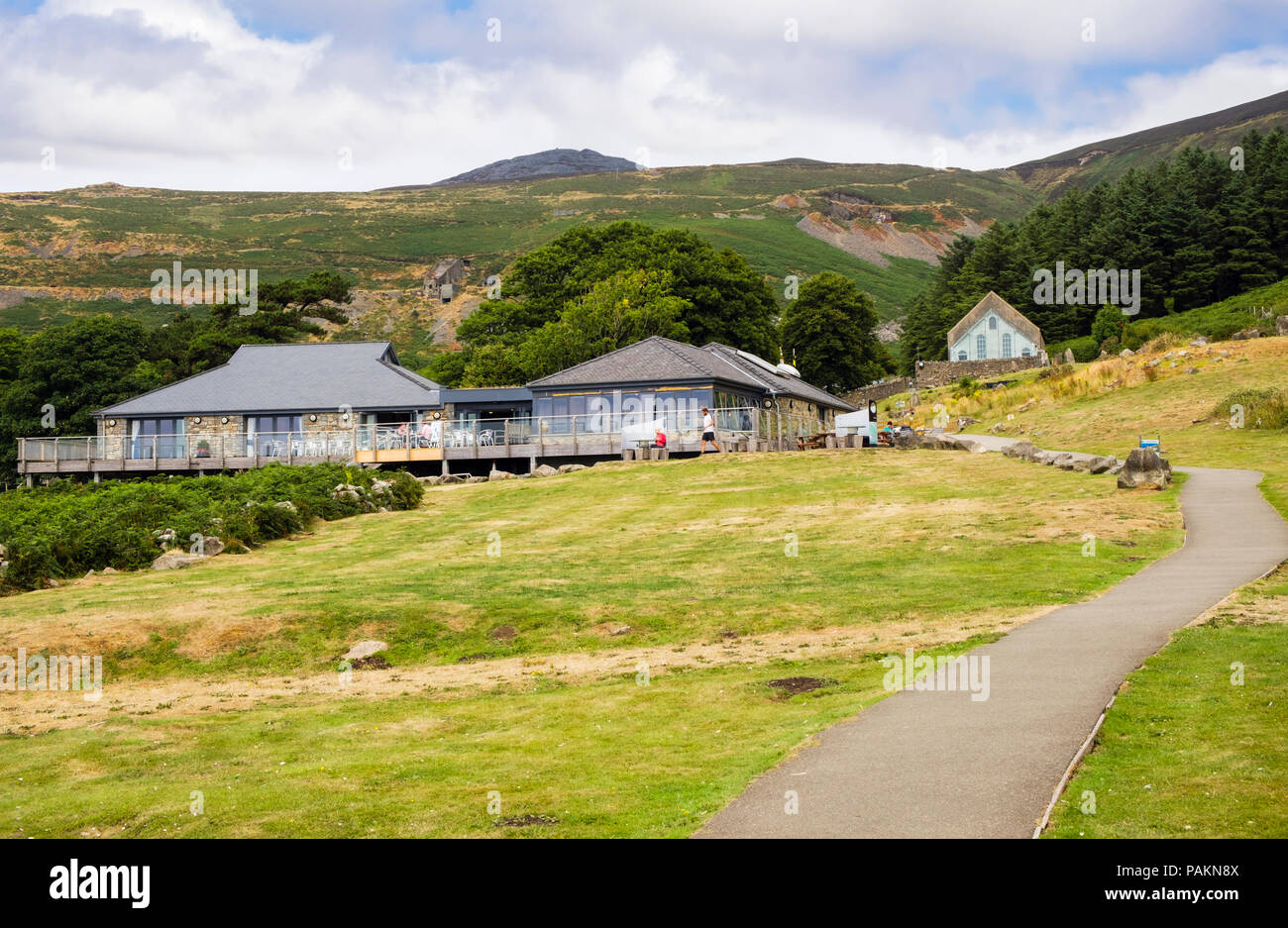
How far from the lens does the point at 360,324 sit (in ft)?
573

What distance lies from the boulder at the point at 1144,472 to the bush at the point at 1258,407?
44.5 feet

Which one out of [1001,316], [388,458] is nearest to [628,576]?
[388,458]

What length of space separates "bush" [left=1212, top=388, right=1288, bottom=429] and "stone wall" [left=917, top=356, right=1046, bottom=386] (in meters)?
42.6

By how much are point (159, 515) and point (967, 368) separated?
7145 cm

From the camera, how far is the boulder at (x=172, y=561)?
3128 centimetres

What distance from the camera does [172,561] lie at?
103 feet

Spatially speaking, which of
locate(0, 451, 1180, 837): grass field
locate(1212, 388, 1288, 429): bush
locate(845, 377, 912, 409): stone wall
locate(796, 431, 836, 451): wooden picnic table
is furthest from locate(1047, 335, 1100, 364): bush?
locate(0, 451, 1180, 837): grass field

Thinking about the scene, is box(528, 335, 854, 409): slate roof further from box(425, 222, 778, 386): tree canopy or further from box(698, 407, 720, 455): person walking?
box(425, 222, 778, 386): tree canopy

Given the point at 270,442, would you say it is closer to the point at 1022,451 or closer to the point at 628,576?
the point at 1022,451

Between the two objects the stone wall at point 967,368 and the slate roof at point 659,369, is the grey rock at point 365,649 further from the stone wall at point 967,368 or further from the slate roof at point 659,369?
the stone wall at point 967,368

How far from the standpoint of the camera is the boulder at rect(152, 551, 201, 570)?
31281 mm

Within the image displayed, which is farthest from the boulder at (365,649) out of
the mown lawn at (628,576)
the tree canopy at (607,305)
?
the tree canopy at (607,305)

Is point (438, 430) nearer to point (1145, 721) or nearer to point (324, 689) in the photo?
point (324, 689)
